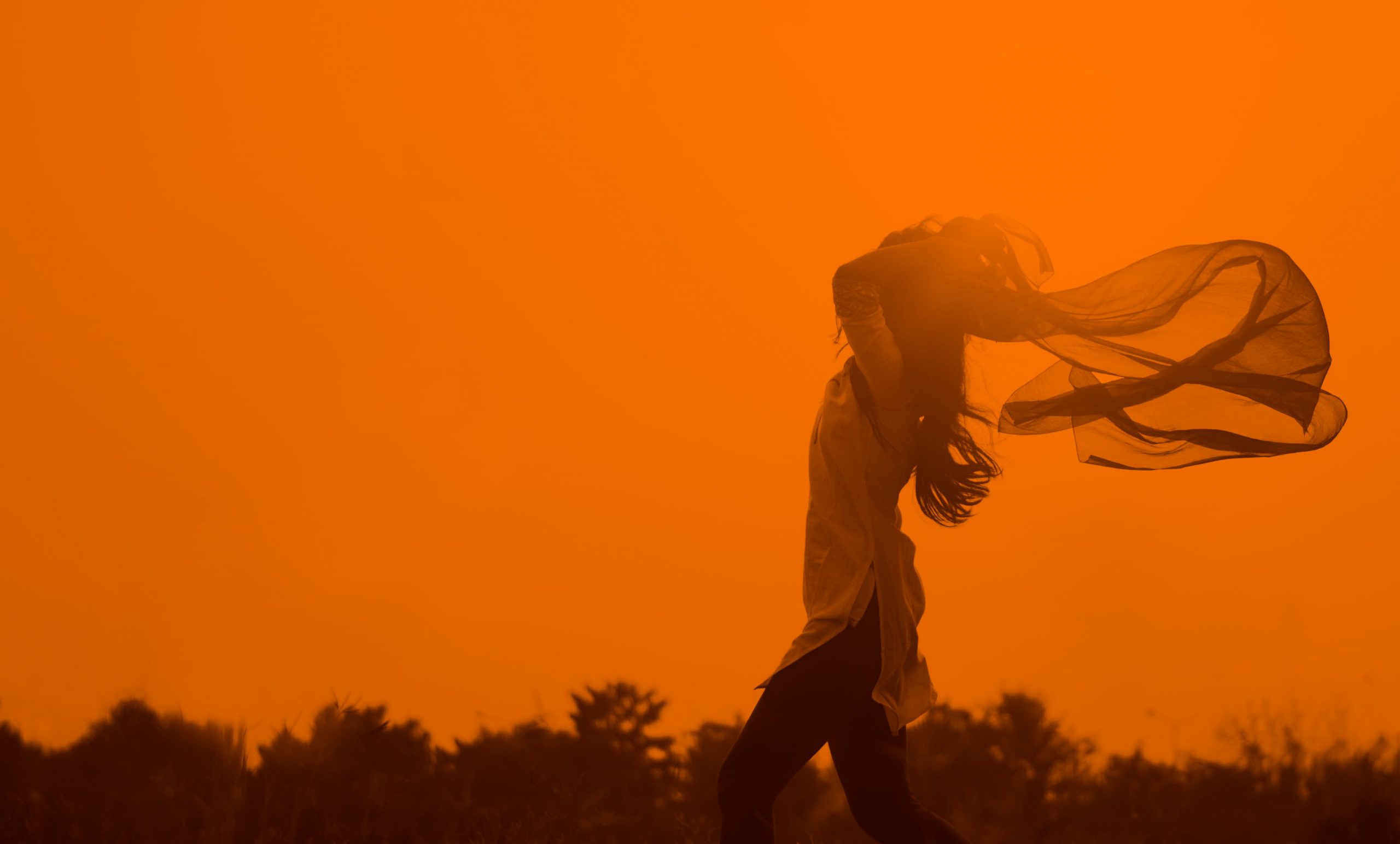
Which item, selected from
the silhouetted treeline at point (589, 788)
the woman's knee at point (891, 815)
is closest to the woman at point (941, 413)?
the woman's knee at point (891, 815)

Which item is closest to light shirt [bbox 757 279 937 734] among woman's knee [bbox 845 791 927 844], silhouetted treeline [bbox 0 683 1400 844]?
woman's knee [bbox 845 791 927 844]

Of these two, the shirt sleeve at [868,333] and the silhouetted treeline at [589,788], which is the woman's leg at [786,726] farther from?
the silhouetted treeline at [589,788]

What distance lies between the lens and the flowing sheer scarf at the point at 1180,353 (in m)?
2.78

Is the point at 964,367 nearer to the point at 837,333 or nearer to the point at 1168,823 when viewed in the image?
the point at 837,333

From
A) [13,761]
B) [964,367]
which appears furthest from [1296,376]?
→ [13,761]

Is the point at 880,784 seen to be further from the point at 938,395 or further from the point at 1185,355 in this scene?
the point at 1185,355

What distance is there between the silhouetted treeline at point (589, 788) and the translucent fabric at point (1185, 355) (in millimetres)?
3472

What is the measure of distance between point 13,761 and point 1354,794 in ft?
24.6

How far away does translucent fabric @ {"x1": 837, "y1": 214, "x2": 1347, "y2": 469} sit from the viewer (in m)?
2.78

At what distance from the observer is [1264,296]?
2.80 m

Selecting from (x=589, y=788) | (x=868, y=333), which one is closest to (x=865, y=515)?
(x=868, y=333)

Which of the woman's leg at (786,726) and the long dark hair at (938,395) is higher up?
the long dark hair at (938,395)

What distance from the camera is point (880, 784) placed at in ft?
8.26

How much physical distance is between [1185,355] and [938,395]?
2.37 ft
